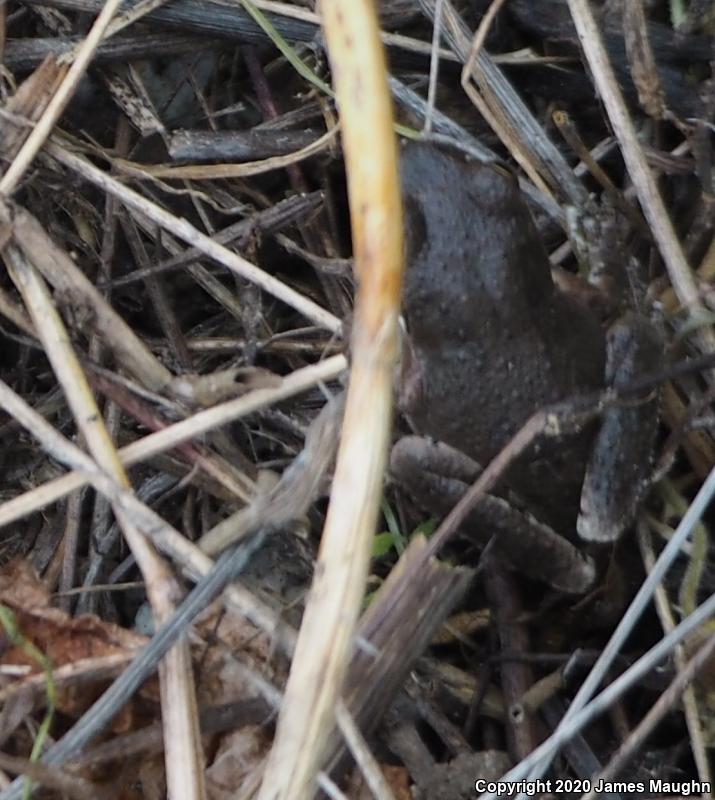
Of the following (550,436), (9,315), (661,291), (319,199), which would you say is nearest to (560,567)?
(550,436)

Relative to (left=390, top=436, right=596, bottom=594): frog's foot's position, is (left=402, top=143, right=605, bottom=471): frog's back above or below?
above

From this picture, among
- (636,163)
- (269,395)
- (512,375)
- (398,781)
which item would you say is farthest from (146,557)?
(636,163)

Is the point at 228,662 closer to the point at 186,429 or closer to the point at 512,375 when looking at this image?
the point at 186,429

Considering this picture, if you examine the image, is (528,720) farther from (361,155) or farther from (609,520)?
(361,155)

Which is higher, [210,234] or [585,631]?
[210,234]

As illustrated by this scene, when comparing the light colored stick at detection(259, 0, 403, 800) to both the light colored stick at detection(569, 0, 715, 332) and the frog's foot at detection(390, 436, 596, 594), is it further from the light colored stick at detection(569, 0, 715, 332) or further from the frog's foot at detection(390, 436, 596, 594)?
the light colored stick at detection(569, 0, 715, 332)

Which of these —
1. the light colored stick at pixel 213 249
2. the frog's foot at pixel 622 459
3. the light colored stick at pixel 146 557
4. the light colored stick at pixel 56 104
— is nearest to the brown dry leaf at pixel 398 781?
the light colored stick at pixel 146 557

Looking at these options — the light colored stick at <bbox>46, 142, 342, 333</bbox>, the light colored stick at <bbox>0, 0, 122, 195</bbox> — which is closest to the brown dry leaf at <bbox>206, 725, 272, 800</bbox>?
the light colored stick at <bbox>46, 142, 342, 333</bbox>
